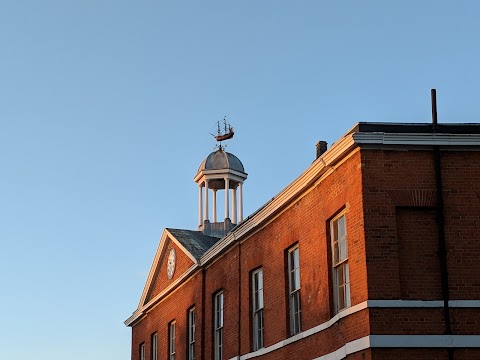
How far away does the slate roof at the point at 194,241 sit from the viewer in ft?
99.7

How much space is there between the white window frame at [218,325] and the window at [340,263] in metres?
8.15

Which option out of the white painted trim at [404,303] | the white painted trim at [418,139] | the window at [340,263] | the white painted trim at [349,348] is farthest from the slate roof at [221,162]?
the white painted trim at [404,303]

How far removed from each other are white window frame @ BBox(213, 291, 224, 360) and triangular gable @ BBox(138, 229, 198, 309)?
10.1 ft

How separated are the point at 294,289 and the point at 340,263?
283cm

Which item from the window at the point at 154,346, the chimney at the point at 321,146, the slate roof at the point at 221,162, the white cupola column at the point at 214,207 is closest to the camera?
the chimney at the point at 321,146

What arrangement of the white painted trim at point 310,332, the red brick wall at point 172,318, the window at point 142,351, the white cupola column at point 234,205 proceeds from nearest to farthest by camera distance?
the white painted trim at point 310,332, the red brick wall at point 172,318, the window at point 142,351, the white cupola column at point 234,205

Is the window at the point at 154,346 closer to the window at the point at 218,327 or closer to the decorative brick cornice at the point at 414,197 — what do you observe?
the window at the point at 218,327

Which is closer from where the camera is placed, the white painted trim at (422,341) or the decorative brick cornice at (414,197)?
the white painted trim at (422,341)

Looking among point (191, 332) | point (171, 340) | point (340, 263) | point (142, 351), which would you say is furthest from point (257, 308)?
point (142, 351)

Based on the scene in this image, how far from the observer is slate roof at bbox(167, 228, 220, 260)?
3038 cm

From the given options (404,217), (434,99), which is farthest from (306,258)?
(434,99)

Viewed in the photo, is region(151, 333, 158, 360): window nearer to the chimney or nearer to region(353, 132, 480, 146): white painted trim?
the chimney

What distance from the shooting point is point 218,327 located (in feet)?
88.8

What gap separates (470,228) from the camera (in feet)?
58.6
